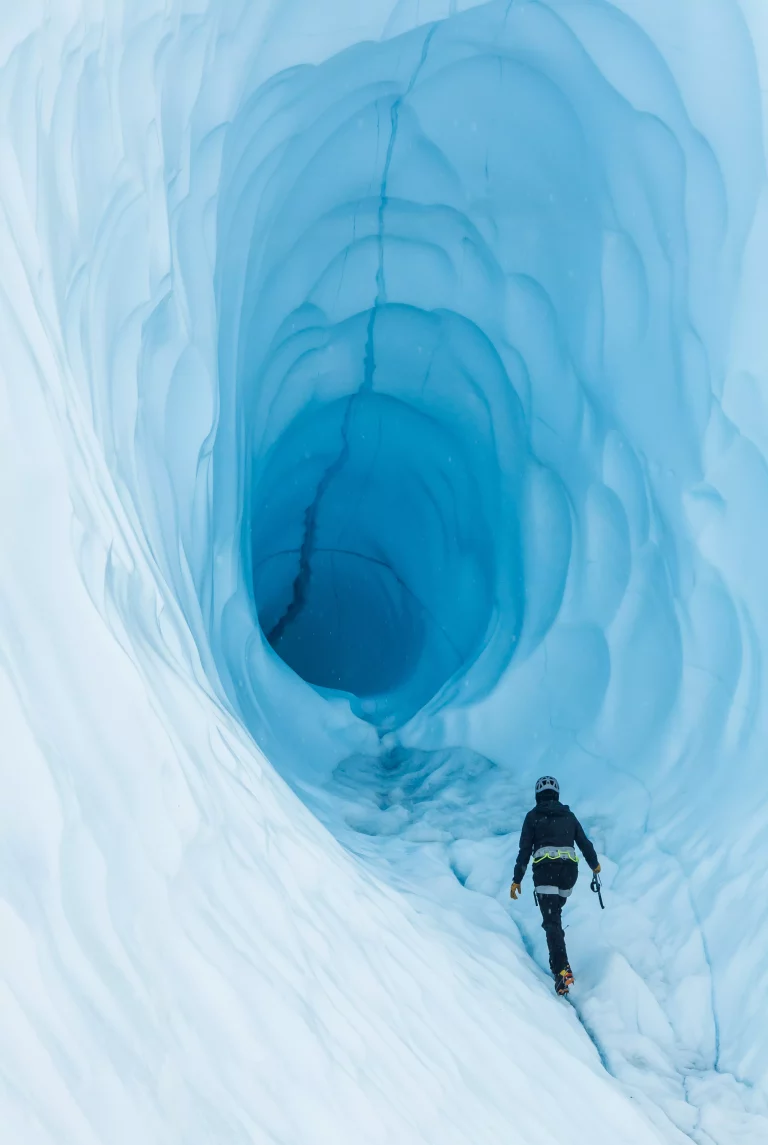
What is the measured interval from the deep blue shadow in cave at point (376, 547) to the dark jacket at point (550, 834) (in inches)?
108

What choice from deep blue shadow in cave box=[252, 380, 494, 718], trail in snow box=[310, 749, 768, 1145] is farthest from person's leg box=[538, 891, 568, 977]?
deep blue shadow in cave box=[252, 380, 494, 718]

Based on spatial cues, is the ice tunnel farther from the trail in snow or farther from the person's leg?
the person's leg

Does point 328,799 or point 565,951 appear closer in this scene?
point 565,951

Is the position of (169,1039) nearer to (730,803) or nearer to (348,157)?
(730,803)

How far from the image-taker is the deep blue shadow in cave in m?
7.61

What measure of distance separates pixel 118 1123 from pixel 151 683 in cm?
134

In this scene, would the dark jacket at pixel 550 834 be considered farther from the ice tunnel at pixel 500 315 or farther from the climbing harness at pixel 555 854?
the ice tunnel at pixel 500 315

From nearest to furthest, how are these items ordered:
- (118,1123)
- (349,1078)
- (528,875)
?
(118,1123) < (349,1078) < (528,875)

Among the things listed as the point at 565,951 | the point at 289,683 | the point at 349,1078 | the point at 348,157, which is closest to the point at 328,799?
the point at 289,683

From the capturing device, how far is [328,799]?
5766mm

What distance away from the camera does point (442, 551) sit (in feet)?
27.3

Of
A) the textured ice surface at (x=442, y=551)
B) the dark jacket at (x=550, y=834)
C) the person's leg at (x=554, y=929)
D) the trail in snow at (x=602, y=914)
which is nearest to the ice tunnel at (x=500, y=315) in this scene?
the textured ice surface at (x=442, y=551)

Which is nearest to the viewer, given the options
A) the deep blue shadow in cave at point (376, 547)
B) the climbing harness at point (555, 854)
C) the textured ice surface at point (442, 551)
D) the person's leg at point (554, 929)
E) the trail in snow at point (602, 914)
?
the textured ice surface at point (442, 551)

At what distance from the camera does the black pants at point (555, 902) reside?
13.8 feet
